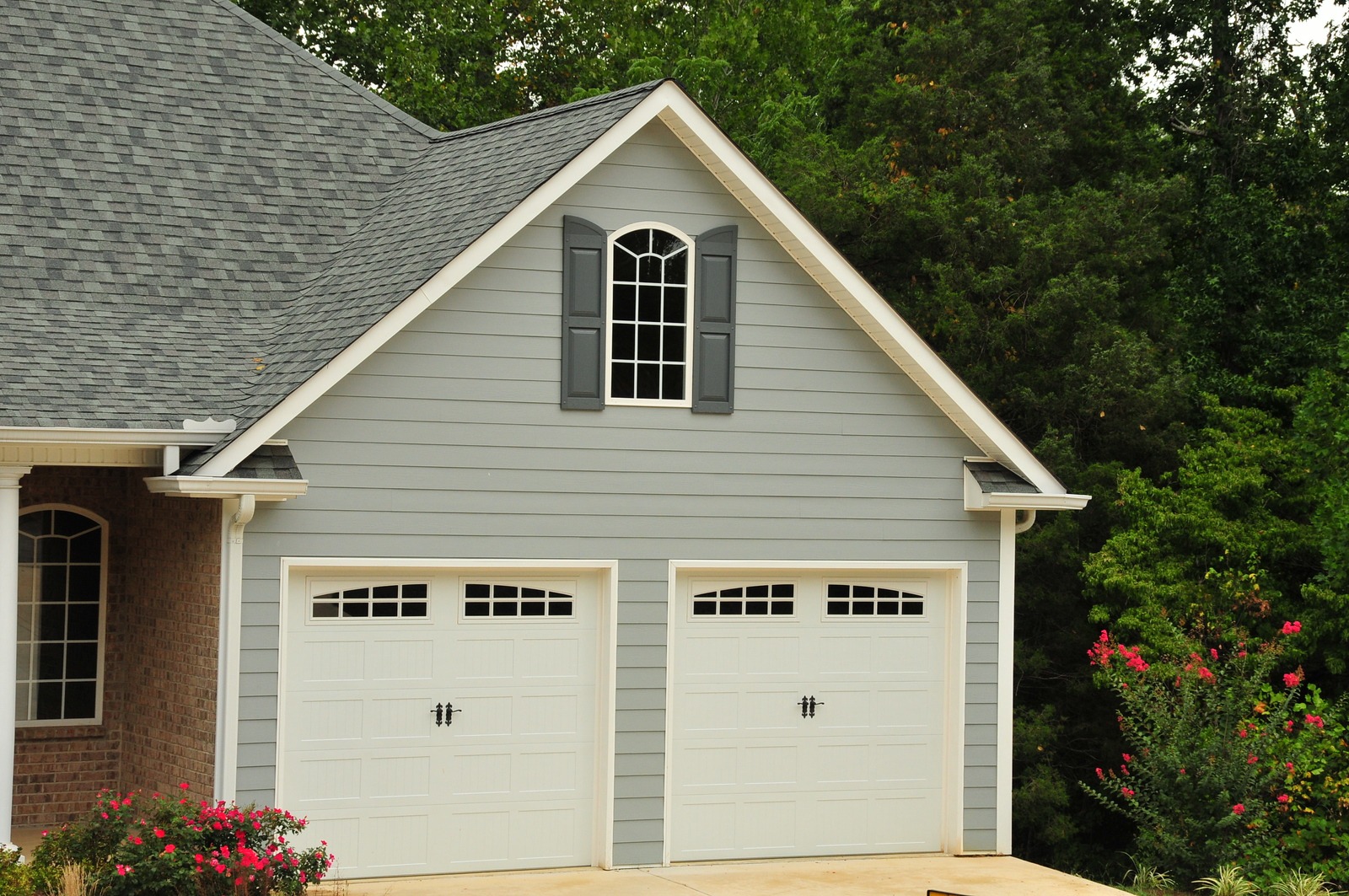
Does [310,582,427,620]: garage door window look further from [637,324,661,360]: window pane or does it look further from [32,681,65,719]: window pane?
[32,681,65,719]: window pane

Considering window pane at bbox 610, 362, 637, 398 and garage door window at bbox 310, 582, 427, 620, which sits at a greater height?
window pane at bbox 610, 362, 637, 398

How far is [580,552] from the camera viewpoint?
12250 mm

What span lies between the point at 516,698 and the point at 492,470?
67.6 inches

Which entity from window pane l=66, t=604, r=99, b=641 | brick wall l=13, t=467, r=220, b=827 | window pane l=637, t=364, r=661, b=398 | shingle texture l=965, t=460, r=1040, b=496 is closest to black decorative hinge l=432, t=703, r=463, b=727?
brick wall l=13, t=467, r=220, b=827

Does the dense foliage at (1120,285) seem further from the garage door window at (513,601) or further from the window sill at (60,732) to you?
the window sill at (60,732)

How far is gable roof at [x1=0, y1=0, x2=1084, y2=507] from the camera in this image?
37.8 feet

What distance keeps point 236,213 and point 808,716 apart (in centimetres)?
625

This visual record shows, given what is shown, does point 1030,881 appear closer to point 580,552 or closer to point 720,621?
point 720,621

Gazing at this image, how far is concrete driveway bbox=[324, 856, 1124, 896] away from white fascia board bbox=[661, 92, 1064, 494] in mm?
3055

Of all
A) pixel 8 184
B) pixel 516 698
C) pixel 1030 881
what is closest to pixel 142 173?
pixel 8 184

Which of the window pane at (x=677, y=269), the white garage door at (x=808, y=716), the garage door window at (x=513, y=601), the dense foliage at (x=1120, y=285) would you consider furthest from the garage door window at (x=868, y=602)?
the dense foliage at (x=1120, y=285)

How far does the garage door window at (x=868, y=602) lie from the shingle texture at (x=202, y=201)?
160 inches

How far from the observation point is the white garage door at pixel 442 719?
457 inches

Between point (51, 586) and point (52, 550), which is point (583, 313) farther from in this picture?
point (51, 586)
